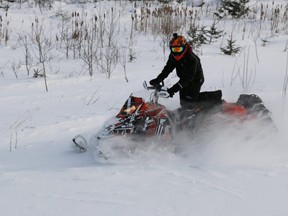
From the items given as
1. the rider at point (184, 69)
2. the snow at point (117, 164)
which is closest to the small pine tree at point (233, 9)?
the snow at point (117, 164)

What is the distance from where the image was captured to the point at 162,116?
4.77 metres

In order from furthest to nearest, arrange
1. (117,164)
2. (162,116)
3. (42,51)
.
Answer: (42,51)
(162,116)
(117,164)

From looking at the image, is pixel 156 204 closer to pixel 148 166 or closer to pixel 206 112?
pixel 148 166

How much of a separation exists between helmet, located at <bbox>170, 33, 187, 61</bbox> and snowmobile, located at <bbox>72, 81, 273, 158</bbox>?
1.57 feet

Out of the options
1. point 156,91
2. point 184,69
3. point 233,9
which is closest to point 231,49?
point 233,9

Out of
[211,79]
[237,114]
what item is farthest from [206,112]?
[211,79]

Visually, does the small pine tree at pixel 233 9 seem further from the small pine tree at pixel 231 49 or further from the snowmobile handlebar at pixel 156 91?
the snowmobile handlebar at pixel 156 91

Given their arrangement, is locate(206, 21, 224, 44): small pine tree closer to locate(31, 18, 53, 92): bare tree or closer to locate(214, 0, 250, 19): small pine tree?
locate(214, 0, 250, 19): small pine tree

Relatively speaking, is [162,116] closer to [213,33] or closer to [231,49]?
[231,49]

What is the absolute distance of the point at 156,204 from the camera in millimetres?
3516

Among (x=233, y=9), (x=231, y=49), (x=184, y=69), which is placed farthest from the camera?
(x=233, y=9)

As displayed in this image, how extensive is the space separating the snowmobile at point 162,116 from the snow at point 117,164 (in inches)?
6.4

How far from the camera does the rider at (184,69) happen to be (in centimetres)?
494

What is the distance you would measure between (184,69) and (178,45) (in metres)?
0.36
